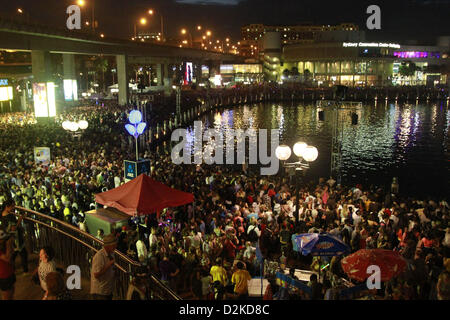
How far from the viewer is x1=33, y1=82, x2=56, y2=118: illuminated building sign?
99.7ft

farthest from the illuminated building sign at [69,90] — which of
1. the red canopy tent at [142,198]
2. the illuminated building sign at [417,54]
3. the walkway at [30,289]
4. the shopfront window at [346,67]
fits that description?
the illuminated building sign at [417,54]

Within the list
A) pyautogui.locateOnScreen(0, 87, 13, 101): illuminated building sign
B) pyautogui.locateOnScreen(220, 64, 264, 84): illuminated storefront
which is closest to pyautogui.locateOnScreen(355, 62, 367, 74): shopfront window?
pyautogui.locateOnScreen(220, 64, 264, 84): illuminated storefront

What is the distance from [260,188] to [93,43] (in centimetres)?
3369

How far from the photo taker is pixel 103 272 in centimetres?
593

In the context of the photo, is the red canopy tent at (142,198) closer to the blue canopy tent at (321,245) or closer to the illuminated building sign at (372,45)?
the blue canopy tent at (321,245)

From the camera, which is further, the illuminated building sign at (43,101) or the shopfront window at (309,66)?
the shopfront window at (309,66)

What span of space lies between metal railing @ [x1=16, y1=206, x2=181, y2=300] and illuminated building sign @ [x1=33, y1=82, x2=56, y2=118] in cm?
2354

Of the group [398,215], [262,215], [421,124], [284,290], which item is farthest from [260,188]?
[421,124]

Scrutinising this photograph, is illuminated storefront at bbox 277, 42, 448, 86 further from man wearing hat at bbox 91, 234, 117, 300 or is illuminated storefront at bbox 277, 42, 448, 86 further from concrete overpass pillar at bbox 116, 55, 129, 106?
man wearing hat at bbox 91, 234, 117, 300

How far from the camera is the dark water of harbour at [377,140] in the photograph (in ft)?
84.3

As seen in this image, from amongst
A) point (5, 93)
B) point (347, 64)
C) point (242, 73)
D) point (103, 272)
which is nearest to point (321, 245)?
point (103, 272)

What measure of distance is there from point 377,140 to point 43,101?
27.9 m

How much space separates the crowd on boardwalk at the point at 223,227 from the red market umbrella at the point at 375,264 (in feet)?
0.66

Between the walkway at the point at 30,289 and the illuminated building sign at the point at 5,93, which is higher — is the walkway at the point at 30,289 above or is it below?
below
